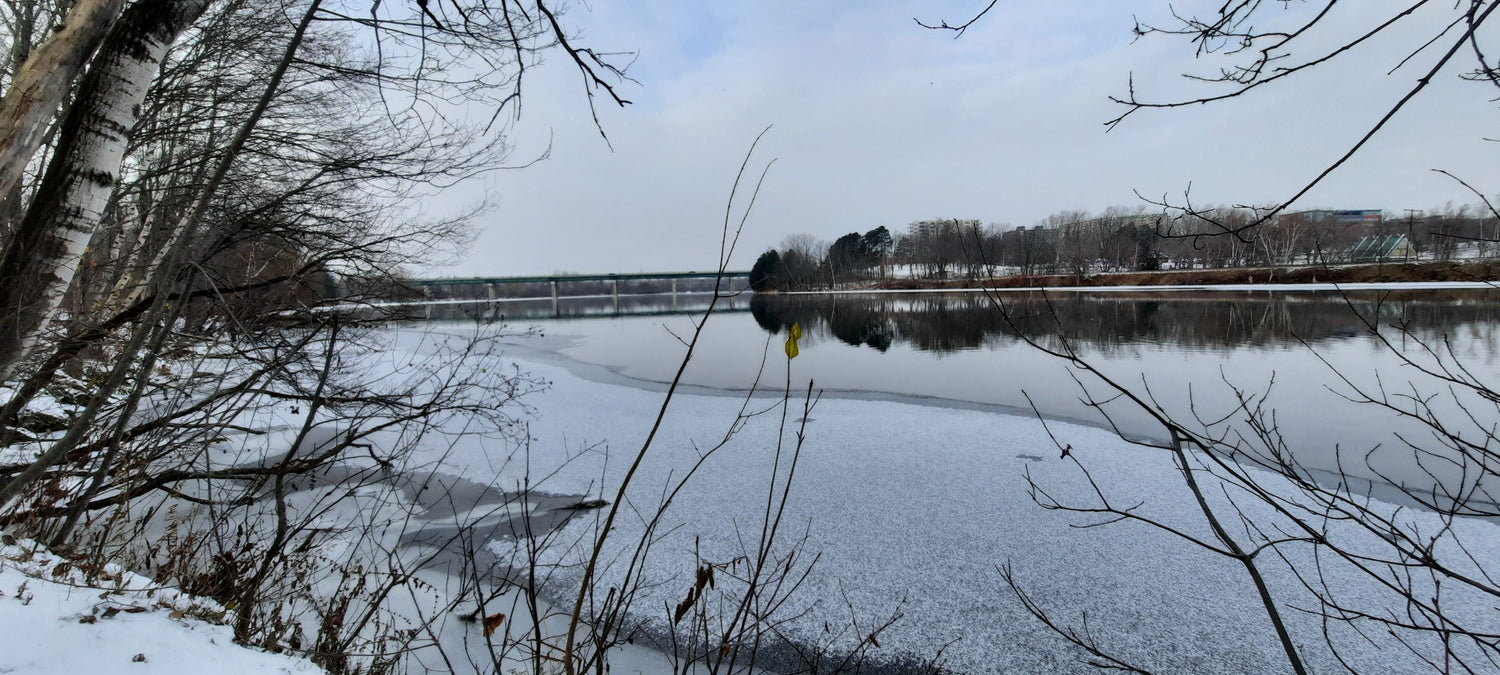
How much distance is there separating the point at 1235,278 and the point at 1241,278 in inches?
22.5

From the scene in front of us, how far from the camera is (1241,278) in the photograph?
3631cm

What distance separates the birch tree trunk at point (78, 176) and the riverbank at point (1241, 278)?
2.65m

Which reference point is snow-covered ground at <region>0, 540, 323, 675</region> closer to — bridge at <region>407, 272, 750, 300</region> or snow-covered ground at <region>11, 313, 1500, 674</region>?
snow-covered ground at <region>11, 313, 1500, 674</region>

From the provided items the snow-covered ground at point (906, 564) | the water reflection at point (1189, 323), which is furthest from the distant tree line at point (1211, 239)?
the water reflection at point (1189, 323)

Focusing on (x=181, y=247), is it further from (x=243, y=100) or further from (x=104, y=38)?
(x=243, y=100)

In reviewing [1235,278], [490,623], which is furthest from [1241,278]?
[490,623]

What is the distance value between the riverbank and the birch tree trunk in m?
2.65

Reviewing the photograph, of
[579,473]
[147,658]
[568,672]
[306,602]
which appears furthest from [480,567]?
[568,672]

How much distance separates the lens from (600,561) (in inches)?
186

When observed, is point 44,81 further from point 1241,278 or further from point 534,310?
point 534,310

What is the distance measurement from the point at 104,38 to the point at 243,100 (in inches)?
162

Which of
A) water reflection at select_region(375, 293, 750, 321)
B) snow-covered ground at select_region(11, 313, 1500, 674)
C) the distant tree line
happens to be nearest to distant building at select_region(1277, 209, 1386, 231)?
the distant tree line

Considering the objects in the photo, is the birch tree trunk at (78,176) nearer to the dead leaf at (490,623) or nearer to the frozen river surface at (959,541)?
the dead leaf at (490,623)

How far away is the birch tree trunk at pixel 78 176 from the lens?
6.32 feet
